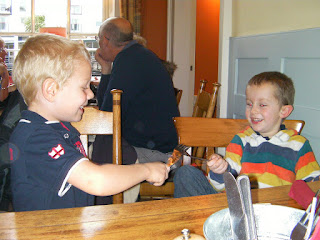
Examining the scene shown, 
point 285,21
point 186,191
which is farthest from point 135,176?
point 285,21

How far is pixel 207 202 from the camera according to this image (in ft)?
2.80

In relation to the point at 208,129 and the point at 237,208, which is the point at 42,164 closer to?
the point at 237,208

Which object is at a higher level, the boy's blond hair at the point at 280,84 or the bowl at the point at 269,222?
the boy's blond hair at the point at 280,84

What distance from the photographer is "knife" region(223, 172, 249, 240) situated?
0.50 meters

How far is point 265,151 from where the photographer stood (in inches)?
55.7

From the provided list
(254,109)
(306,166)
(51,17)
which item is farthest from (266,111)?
(51,17)

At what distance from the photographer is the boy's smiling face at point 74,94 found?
1069 millimetres

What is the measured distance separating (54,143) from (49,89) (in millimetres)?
183

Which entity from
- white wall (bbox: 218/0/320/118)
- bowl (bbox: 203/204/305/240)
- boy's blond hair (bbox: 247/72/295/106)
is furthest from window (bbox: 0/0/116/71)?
bowl (bbox: 203/204/305/240)

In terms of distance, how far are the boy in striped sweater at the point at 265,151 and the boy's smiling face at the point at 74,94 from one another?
525 millimetres

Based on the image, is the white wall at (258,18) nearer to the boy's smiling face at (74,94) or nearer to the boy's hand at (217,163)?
the boy's hand at (217,163)

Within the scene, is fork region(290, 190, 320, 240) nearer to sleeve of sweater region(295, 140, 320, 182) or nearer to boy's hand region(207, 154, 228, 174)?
boy's hand region(207, 154, 228, 174)

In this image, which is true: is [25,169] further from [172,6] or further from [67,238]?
[172,6]

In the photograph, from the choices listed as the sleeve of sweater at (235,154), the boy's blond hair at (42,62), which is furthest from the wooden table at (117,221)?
the sleeve of sweater at (235,154)
